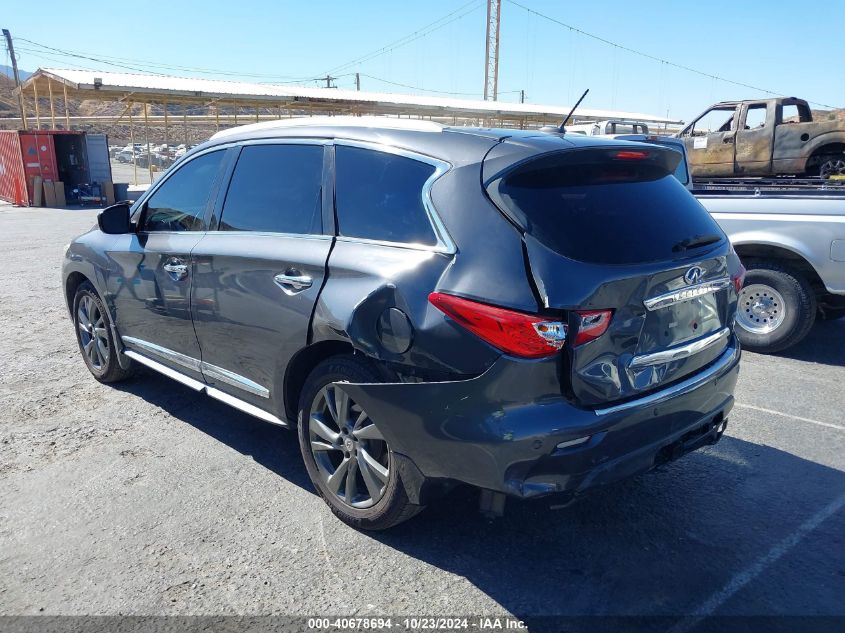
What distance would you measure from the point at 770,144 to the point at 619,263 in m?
13.8

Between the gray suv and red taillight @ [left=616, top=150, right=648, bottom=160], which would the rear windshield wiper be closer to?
the gray suv

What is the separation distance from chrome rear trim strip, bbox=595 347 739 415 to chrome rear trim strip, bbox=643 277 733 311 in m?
0.34

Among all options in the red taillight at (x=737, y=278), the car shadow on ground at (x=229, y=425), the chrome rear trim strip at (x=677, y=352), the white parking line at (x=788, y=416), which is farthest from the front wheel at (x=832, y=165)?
the car shadow on ground at (x=229, y=425)

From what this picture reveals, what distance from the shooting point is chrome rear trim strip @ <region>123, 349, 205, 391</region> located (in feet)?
14.0

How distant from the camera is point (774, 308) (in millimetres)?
6148

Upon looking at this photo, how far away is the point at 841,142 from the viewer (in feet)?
45.0

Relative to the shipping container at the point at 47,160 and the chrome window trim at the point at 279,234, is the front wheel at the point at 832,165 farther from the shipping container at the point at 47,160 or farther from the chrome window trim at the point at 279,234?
the shipping container at the point at 47,160

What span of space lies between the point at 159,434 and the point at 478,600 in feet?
8.30

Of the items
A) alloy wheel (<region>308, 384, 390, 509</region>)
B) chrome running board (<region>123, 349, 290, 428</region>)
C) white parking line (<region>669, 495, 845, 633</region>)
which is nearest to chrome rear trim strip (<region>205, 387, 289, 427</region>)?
chrome running board (<region>123, 349, 290, 428</region>)

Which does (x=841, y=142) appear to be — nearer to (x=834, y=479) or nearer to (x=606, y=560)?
(x=834, y=479)

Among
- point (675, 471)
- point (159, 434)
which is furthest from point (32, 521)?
point (675, 471)

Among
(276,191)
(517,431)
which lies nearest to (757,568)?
(517,431)

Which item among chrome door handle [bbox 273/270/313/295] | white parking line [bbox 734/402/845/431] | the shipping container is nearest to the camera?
chrome door handle [bbox 273/270/313/295]

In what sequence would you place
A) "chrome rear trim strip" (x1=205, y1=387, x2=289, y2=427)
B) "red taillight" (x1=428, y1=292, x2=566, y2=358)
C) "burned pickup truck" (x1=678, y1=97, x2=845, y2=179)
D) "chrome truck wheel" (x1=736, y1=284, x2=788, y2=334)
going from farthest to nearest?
"burned pickup truck" (x1=678, y1=97, x2=845, y2=179), "chrome truck wheel" (x1=736, y1=284, x2=788, y2=334), "chrome rear trim strip" (x1=205, y1=387, x2=289, y2=427), "red taillight" (x1=428, y1=292, x2=566, y2=358)
